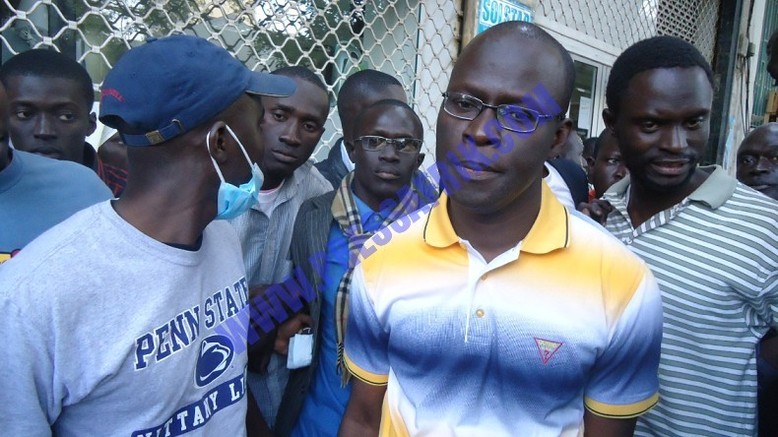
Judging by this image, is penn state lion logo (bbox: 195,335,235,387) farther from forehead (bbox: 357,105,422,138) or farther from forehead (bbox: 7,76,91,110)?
forehead (bbox: 7,76,91,110)

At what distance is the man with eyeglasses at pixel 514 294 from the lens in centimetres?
112

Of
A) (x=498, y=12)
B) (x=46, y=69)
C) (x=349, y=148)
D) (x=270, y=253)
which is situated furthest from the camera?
(x=498, y=12)

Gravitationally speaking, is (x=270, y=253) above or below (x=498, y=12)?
below

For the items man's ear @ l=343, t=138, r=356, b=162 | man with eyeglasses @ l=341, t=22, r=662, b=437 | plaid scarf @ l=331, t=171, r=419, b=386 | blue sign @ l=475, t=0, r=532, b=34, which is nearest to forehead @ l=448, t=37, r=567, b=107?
man with eyeglasses @ l=341, t=22, r=662, b=437

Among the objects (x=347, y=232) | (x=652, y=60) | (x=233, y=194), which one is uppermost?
(x=652, y=60)

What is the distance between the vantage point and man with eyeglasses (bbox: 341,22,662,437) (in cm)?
112

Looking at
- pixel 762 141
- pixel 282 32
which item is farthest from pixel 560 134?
pixel 282 32

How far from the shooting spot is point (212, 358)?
1.29m

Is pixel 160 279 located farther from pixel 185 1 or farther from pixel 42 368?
pixel 185 1

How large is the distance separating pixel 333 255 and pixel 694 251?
1156mm

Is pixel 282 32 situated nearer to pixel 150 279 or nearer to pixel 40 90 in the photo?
pixel 40 90

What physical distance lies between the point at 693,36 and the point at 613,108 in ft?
23.6

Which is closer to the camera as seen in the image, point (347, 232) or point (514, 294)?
point (514, 294)

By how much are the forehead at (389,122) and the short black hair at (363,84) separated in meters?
0.82
